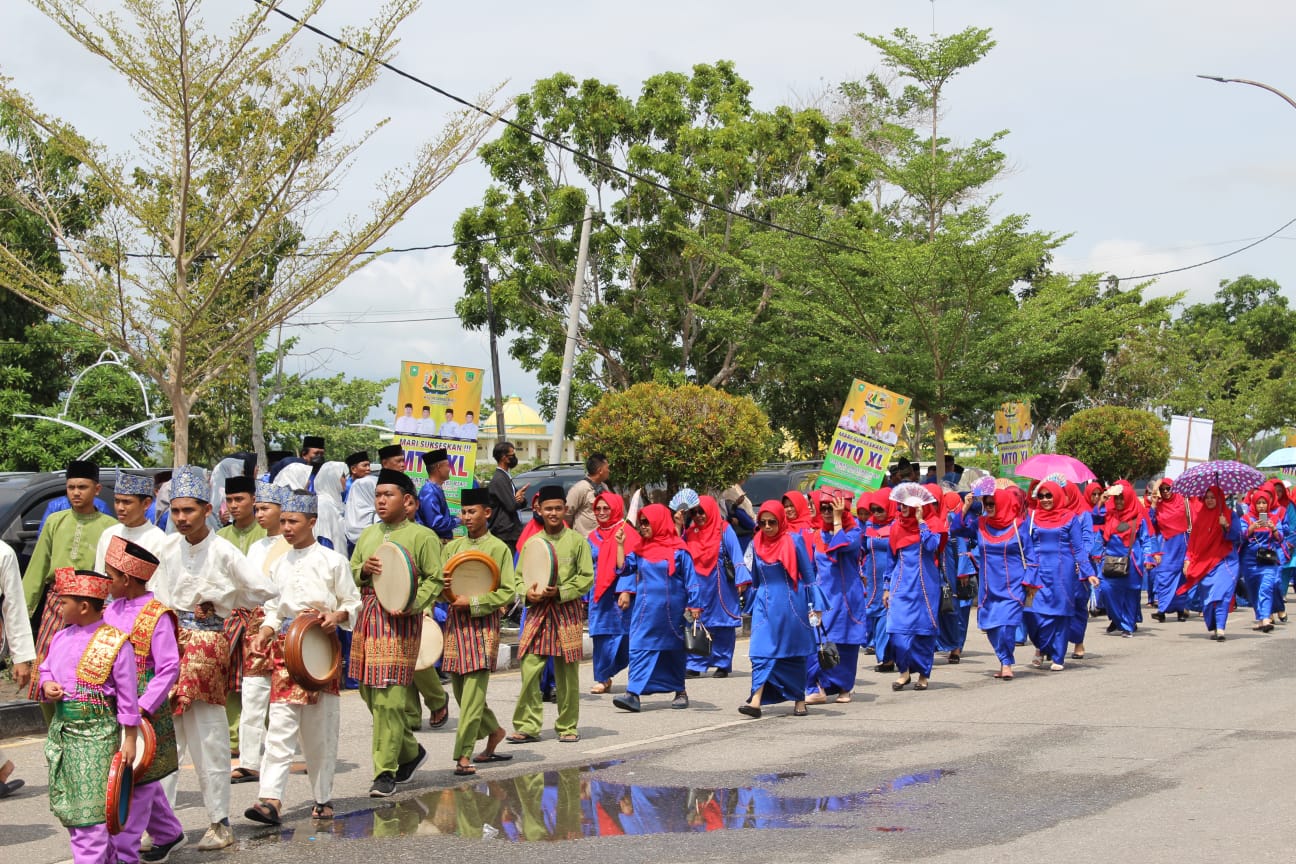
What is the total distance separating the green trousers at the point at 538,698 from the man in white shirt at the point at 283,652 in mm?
2282

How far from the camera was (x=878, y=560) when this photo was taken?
44.6 feet

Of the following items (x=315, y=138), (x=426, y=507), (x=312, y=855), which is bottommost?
(x=312, y=855)

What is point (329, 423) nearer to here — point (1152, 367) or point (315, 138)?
point (1152, 367)

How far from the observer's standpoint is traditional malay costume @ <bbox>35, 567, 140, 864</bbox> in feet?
19.8

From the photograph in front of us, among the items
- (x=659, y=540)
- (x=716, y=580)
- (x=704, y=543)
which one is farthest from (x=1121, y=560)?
(x=659, y=540)

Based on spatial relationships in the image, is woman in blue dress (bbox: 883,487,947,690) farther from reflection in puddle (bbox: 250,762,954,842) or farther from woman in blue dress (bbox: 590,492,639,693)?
reflection in puddle (bbox: 250,762,954,842)

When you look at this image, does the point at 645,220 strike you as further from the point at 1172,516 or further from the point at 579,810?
the point at 579,810

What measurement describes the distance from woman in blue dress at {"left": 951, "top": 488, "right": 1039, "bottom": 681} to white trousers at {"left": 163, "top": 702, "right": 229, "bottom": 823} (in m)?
8.23

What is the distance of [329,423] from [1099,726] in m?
47.3

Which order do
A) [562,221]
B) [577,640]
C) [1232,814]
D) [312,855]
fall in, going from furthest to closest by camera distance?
1. [562,221]
2. [577,640]
3. [1232,814]
4. [312,855]

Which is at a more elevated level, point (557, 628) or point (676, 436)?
point (676, 436)

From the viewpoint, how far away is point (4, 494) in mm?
11852

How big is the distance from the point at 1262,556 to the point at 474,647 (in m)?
11.7

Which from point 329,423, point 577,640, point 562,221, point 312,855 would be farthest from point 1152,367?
point 312,855
